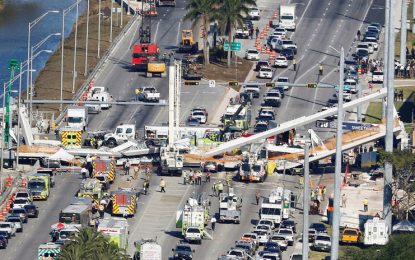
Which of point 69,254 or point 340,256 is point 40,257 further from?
point 340,256

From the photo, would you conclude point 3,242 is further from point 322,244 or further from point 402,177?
point 402,177

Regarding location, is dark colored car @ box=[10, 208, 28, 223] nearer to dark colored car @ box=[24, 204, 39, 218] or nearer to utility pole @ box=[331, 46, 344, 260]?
dark colored car @ box=[24, 204, 39, 218]

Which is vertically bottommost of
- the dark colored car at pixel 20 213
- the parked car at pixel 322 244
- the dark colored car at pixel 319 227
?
the parked car at pixel 322 244

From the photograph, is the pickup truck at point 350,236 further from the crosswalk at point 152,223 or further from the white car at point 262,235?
the crosswalk at point 152,223

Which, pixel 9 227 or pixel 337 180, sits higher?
pixel 337 180

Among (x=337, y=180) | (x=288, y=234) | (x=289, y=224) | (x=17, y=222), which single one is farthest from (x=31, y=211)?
(x=337, y=180)

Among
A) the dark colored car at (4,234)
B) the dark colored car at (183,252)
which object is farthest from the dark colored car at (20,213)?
the dark colored car at (183,252)

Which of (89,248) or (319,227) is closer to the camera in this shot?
(89,248)
